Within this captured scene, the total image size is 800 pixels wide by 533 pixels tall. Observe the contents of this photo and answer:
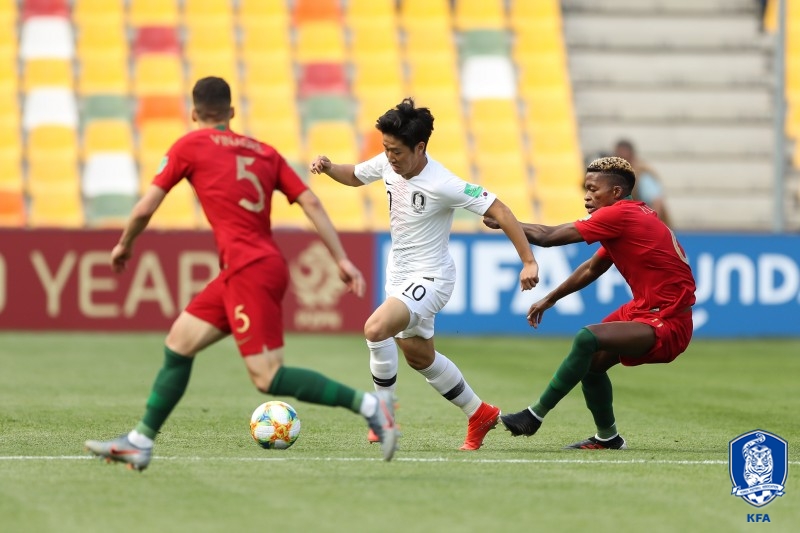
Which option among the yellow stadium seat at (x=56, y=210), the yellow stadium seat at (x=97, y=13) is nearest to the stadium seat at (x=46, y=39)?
the yellow stadium seat at (x=97, y=13)

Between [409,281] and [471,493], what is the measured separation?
2.09 meters

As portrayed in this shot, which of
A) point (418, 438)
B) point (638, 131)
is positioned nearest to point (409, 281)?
point (418, 438)

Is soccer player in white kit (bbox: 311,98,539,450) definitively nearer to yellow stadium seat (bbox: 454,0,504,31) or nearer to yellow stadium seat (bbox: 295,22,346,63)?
yellow stadium seat (bbox: 295,22,346,63)

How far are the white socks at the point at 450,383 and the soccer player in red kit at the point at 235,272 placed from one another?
1466 mm

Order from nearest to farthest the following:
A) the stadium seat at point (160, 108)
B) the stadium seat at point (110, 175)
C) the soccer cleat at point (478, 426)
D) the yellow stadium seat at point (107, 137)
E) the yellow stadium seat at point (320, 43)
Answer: the soccer cleat at point (478, 426) < the stadium seat at point (110, 175) < the yellow stadium seat at point (107, 137) < the stadium seat at point (160, 108) < the yellow stadium seat at point (320, 43)

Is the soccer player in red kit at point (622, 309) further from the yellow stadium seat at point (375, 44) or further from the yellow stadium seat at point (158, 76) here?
the yellow stadium seat at point (375, 44)

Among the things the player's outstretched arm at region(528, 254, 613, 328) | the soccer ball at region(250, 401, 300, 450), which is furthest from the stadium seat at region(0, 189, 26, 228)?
the player's outstretched arm at region(528, 254, 613, 328)

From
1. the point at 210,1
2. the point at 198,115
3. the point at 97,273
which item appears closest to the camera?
the point at 198,115

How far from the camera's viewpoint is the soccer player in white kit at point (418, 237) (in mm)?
8242

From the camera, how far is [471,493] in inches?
263

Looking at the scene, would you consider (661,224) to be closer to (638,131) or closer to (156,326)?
(156,326)

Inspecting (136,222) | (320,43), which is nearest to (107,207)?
(320,43)

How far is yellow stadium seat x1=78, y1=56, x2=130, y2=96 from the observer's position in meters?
22.6

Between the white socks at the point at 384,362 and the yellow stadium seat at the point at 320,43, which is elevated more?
the yellow stadium seat at the point at 320,43
